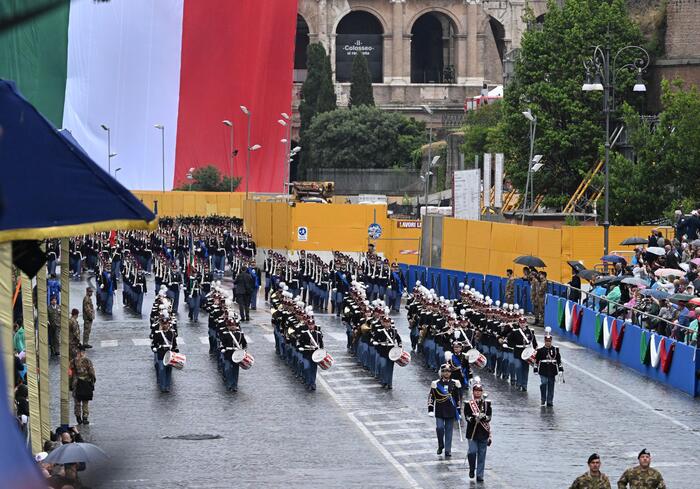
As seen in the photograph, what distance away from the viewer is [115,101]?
37.8m

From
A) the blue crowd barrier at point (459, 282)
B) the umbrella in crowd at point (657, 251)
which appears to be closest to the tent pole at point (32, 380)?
the umbrella in crowd at point (657, 251)

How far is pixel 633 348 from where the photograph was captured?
30812mm

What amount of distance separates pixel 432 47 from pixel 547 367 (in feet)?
381

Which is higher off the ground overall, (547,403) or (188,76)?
(188,76)

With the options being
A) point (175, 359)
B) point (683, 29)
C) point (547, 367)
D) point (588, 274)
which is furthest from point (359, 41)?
point (547, 367)

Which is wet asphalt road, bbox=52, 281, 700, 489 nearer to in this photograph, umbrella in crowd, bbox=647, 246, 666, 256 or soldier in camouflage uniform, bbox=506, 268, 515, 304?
umbrella in crowd, bbox=647, 246, 666, 256

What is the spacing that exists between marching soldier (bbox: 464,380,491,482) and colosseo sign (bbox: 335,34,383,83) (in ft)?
372

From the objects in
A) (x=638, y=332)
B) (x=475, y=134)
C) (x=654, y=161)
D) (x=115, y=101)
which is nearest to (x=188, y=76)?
(x=475, y=134)

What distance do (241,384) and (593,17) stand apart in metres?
37.1

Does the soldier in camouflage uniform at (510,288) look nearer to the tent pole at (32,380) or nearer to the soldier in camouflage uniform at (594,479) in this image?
the soldier in camouflage uniform at (594,479)

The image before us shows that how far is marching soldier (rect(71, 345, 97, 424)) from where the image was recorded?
2262 centimetres

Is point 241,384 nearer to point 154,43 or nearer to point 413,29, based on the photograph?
point 154,43

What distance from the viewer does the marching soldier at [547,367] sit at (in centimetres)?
2477

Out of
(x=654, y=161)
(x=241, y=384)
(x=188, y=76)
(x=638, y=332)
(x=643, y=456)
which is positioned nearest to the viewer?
(x=643, y=456)
